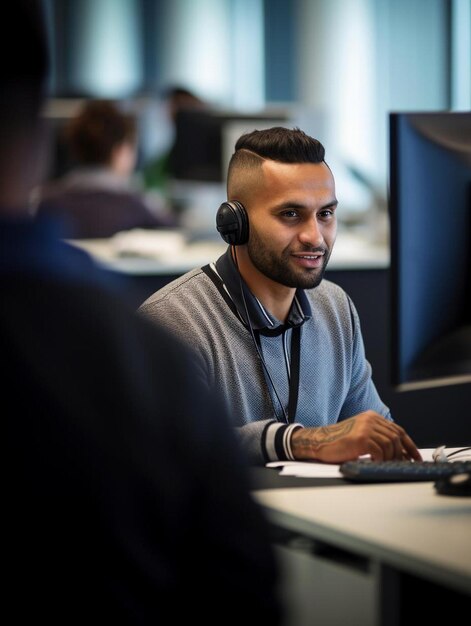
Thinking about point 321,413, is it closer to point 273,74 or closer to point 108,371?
point 108,371

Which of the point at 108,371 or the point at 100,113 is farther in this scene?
the point at 100,113

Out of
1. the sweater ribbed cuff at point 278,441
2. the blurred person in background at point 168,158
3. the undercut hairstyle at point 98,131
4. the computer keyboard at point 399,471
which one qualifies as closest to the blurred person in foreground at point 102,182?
the undercut hairstyle at point 98,131

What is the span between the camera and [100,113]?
193 inches

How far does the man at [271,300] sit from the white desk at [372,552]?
353 mm

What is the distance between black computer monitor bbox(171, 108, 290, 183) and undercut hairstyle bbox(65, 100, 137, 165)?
1.03 feet

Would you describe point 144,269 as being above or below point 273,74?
below

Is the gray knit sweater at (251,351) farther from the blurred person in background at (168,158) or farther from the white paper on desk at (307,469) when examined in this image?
the blurred person in background at (168,158)

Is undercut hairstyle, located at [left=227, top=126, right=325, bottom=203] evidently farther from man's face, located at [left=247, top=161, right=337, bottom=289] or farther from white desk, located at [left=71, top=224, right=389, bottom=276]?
white desk, located at [left=71, top=224, right=389, bottom=276]

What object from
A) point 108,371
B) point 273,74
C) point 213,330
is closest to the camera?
point 108,371

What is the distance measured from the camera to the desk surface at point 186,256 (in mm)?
3789

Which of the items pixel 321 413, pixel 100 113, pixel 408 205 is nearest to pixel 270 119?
pixel 100 113

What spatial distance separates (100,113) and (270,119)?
72 cm

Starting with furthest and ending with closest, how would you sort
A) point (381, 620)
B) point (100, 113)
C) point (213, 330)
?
point (100, 113) < point (213, 330) < point (381, 620)

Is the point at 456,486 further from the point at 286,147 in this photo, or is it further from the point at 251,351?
the point at 286,147
